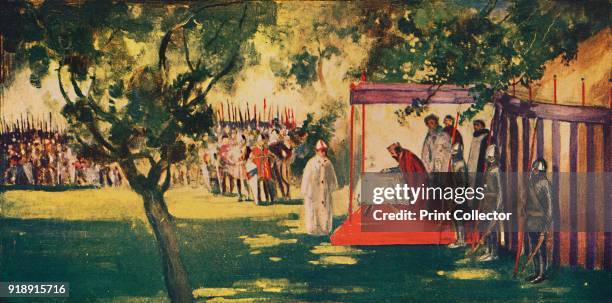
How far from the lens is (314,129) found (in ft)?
18.2

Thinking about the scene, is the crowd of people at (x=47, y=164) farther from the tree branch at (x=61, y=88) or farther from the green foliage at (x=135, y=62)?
the tree branch at (x=61, y=88)

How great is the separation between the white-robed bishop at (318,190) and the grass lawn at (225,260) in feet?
0.29

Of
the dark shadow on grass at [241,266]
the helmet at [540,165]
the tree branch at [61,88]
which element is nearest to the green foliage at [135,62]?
the tree branch at [61,88]

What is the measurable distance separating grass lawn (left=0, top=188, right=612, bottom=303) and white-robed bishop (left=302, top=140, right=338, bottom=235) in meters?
0.09

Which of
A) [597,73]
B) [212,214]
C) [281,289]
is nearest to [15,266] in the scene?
[212,214]

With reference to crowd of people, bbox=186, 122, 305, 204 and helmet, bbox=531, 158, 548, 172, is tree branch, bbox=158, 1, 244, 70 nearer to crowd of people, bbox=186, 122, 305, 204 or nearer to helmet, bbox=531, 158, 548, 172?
crowd of people, bbox=186, 122, 305, 204

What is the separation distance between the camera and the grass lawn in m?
5.51

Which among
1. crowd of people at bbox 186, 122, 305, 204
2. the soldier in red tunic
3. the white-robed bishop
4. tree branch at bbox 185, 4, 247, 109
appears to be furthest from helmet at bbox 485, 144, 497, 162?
tree branch at bbox 185, 4, 247, 109

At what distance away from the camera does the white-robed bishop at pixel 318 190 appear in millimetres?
5551

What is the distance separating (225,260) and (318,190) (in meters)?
0.87

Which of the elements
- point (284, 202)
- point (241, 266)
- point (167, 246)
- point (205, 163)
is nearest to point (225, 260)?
point (241, 266)

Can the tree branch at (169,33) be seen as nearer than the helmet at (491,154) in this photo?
Yes

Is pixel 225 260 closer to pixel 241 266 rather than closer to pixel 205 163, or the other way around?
pixel 241 266

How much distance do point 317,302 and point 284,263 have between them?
1.24ft
